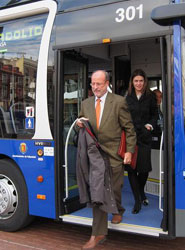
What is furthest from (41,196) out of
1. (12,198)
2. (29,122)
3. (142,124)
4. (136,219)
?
(142,124)

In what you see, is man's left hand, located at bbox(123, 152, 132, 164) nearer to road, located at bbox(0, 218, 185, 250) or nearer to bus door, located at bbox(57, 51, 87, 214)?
bus door, located at bbox(57, 51, 87, 214)

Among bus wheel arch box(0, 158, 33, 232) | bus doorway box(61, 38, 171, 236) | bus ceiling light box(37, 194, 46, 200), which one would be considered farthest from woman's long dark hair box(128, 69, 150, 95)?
bus wheel arch box(0, 158, 33, 232)

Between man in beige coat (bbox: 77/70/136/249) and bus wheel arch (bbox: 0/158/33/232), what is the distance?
1.13 metres

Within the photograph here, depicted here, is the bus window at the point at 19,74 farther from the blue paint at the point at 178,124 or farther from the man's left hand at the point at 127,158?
the blue paint at the point at 178,124

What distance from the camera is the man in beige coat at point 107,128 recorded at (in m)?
3.93

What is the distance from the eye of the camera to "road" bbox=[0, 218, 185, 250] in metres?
4.35

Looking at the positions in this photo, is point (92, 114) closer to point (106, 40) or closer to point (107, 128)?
point (107, 128)

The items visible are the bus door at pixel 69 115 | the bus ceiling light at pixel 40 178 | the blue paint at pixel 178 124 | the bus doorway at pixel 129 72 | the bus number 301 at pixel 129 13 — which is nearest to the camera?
the blue paint at pixel 178 124

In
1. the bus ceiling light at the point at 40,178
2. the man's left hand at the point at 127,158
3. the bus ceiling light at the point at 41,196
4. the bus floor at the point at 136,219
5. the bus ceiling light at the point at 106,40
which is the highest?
the bus ceiling light at the point at 106,40

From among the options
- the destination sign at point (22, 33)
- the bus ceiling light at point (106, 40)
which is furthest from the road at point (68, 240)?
the destination sign at point (22, 33)

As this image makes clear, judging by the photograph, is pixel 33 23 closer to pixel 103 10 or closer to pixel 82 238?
pixel 103 10

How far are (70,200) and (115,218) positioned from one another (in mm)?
708

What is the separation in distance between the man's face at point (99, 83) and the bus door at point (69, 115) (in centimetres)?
53

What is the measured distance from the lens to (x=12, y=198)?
4750 mm
